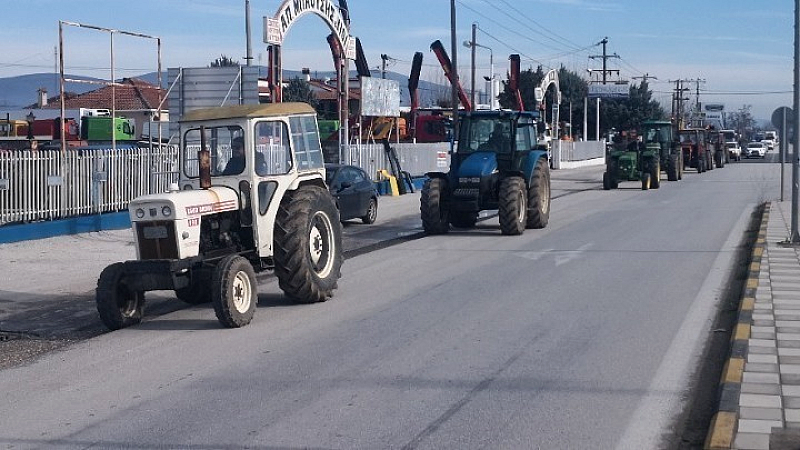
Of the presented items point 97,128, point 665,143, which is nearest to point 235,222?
point 97,128

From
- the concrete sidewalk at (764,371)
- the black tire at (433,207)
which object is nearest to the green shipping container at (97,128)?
the black tire at (433,207)

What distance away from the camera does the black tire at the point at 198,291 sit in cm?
1287

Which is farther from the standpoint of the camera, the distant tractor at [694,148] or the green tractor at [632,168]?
the distant tractor at [694,148]

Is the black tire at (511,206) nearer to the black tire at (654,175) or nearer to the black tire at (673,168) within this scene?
the black tire at (654,175)

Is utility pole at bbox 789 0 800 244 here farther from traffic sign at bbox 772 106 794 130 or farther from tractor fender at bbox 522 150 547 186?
tractor fender at bbox 522 150 547 186

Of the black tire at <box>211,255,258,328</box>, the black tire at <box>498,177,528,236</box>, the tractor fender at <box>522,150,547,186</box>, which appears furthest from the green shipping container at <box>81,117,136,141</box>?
the black tire at <box>211,255,258,328</box>

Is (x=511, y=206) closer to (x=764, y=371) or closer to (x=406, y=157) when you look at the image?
(x=764, y=371)

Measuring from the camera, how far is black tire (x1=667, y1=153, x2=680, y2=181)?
147ft

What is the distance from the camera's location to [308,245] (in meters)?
12.9

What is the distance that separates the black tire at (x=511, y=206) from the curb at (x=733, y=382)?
24.7ft

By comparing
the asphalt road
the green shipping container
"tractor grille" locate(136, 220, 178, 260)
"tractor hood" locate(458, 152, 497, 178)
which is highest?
the green shipping container

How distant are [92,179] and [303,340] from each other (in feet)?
42.0

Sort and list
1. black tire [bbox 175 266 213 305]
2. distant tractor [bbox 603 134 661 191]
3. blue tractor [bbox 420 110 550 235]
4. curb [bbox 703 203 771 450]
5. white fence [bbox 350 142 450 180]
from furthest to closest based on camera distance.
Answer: distant tractor [bbox 603 134 661 191] → white fence [bbox 350 142 450 180] → blue tractor [bbox 420 110 550 235] → black tire [bbox 175 266 213 305] → curb [bbox 703 203 771 450]

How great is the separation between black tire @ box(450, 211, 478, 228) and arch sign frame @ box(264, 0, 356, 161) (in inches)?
258
